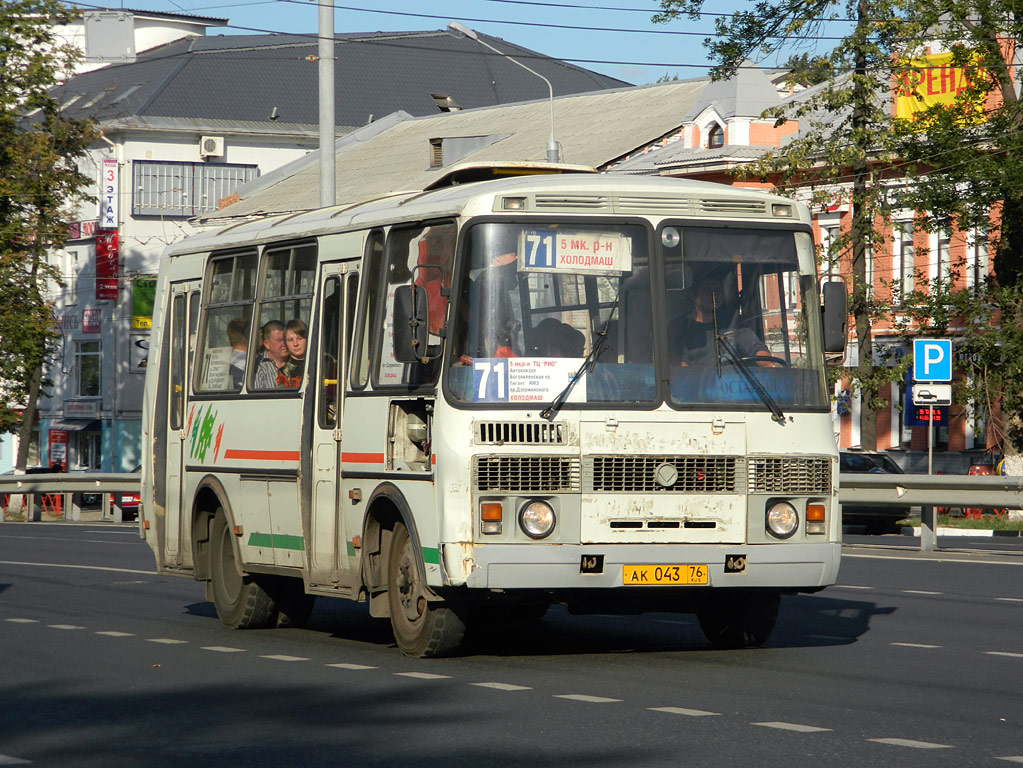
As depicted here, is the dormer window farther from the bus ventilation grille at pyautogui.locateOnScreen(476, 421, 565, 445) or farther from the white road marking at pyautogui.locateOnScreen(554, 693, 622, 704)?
the white road marking at pyautogui.locateOnScreen(554, 693, 622, 704)

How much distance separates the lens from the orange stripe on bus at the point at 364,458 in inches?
494

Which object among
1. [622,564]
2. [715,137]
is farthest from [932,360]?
[715,137]

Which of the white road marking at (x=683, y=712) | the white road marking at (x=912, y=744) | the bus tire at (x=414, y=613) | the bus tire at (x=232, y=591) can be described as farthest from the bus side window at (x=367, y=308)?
the white road marking at (x=912, y=744)

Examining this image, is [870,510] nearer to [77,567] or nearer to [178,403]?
[77,567]

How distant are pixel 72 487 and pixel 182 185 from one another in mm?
38865

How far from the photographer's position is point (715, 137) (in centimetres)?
5444

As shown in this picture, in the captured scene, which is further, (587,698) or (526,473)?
(526,473)

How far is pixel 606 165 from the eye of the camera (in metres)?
56.6

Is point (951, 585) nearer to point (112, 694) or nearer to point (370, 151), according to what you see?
point (112, 694)

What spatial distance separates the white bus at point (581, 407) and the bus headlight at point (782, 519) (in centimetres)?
1

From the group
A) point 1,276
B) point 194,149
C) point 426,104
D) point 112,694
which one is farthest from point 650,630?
point 426,104

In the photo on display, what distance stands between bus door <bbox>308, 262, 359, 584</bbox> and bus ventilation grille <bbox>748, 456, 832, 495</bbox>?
276 cm

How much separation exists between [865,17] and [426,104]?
45.8 meters

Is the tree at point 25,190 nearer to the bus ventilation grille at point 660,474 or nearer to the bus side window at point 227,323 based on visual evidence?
the bus side window at point 227,323
